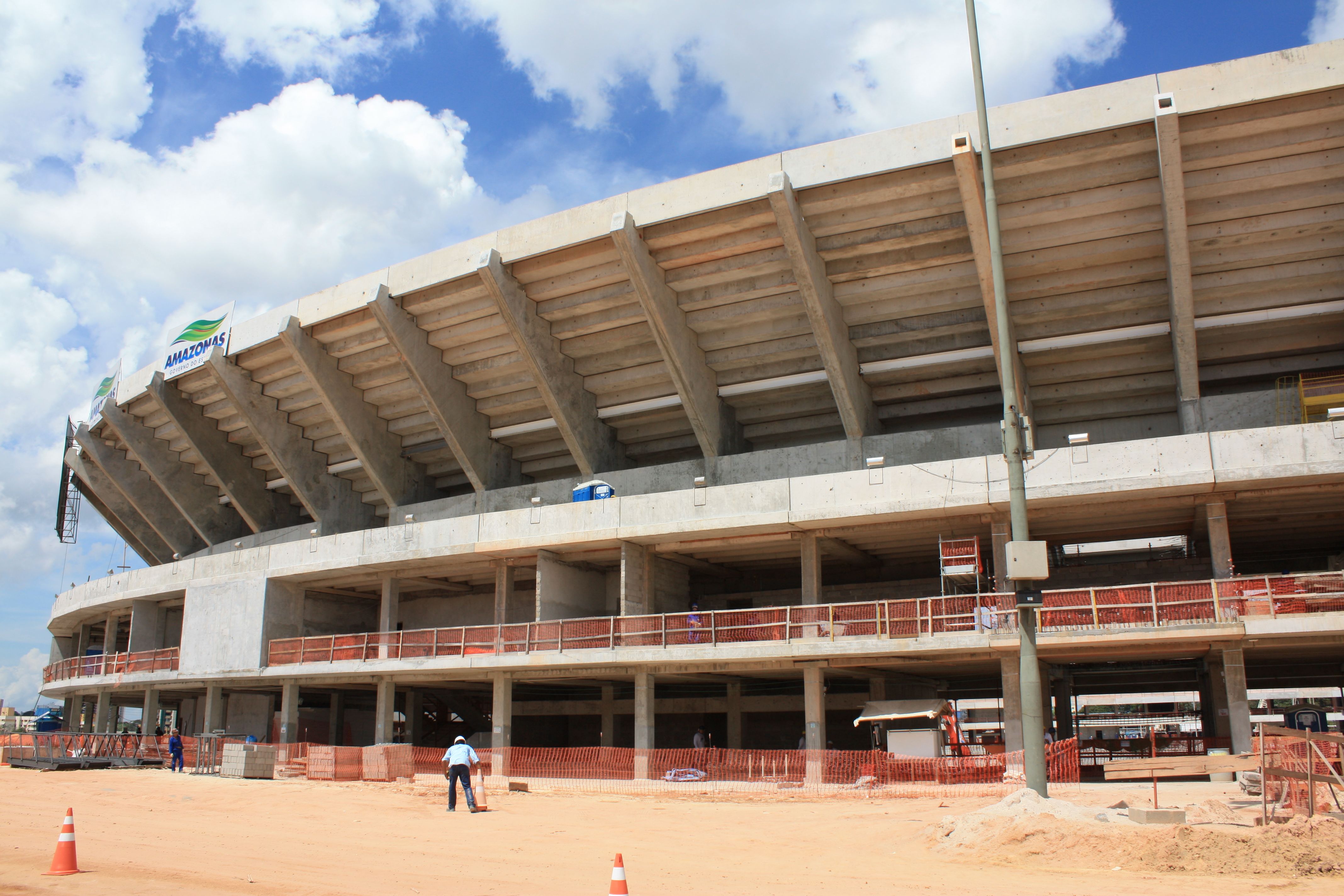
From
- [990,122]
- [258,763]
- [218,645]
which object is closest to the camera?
[990,122]

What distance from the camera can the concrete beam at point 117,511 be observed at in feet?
149

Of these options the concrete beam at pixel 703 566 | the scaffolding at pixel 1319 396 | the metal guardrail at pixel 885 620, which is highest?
the scaffolding at pixel 1319 396

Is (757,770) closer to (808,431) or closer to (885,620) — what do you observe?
(885,620)

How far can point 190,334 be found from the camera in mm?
34125

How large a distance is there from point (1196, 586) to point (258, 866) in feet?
55.7

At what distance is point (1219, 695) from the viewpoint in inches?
843

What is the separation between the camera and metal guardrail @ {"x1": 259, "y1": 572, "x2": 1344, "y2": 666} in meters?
19.0

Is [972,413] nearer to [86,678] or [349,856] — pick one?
[349,856]

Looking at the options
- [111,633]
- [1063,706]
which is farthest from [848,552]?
[111,633]

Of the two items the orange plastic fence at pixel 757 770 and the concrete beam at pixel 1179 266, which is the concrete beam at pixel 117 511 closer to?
the orange plastic fence at pixel 757 770

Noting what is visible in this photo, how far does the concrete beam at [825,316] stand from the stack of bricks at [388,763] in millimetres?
13840

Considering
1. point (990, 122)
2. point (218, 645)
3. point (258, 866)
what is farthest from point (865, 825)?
point (218, 645)

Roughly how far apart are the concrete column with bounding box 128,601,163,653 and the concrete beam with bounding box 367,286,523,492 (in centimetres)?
1389

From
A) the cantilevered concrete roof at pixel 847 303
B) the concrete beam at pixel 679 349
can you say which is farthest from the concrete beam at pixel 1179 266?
the concrete beam at pixel 679 349
